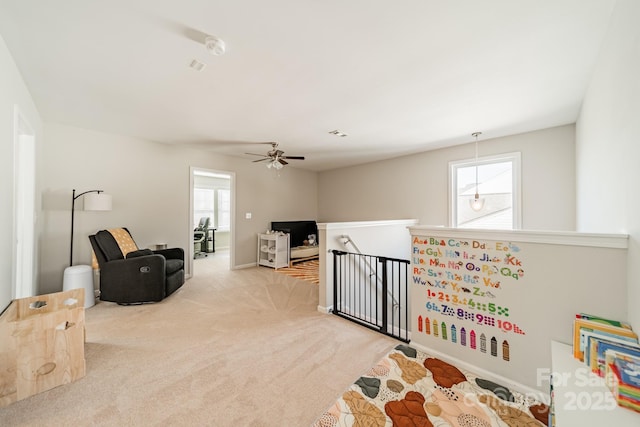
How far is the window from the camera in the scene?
13.1ft

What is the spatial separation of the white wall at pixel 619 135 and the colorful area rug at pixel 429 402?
86 centimetres

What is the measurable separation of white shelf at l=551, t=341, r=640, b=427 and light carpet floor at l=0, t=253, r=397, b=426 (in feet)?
3.98

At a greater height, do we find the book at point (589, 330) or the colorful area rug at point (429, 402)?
the book at point (589, 330)

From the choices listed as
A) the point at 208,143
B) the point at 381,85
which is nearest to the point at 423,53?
the point at 381,85

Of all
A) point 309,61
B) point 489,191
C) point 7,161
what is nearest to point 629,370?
point 309,61

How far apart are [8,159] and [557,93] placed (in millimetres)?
5183

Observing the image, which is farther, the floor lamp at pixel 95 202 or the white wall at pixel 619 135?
the floor lamp at pixel 95 202

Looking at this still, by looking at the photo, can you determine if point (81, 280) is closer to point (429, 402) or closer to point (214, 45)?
point (214, 45)

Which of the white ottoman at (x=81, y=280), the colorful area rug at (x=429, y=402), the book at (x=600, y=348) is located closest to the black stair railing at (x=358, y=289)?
the colorful area rug at (x=429, y=402)

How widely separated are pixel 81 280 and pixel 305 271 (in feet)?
11.4

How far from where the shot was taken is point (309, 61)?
2.02m

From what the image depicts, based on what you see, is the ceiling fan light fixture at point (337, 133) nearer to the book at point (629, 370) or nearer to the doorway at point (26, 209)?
the book at point (629, 370)

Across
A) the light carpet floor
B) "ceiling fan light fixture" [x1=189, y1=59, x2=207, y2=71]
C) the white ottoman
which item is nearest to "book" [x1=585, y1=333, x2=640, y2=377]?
the light carpet floor

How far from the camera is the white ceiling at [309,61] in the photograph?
153 centimetres
